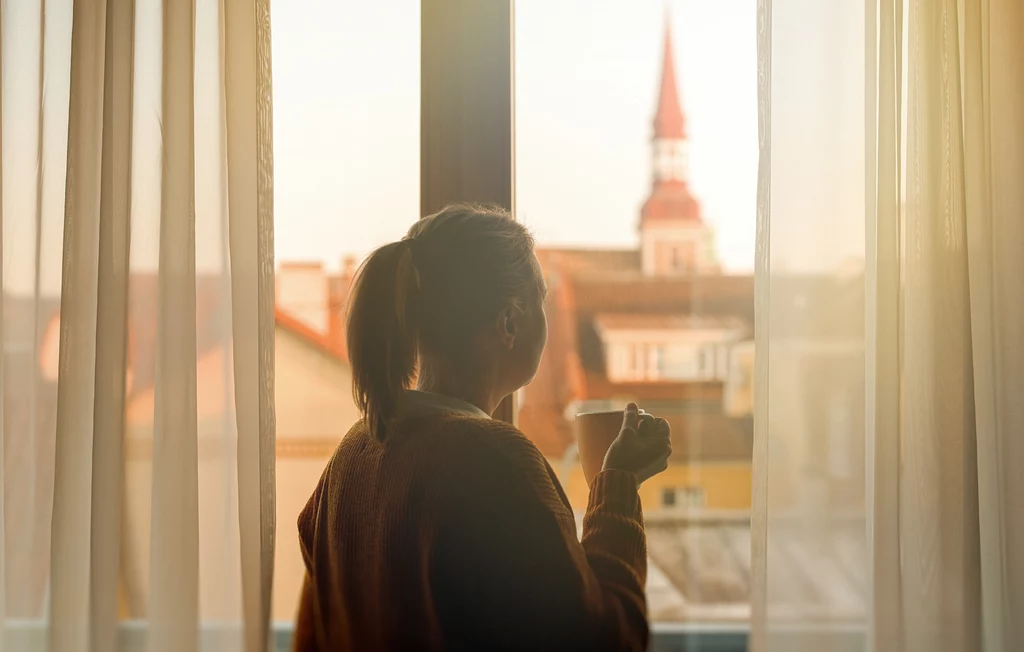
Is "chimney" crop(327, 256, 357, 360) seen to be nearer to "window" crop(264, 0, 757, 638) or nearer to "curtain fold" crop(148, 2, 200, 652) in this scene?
"window" crop(264, 0, 757, 638)

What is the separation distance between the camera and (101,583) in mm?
1278

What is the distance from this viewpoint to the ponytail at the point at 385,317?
0.92 meters

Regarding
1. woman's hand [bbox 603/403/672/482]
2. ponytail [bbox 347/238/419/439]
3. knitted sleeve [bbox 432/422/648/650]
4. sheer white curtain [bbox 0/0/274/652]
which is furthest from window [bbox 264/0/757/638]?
knitted sleeve [bbox 432/422/648/650]

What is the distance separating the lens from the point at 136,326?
131cm

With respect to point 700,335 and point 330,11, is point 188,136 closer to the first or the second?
point 330,11

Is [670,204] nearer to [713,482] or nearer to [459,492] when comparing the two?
[713,482]

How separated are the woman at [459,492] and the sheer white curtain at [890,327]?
1.35ft

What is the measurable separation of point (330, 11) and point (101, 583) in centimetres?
105

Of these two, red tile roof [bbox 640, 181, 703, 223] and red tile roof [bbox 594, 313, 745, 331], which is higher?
red tile roof [bbox 640, 181, 703, 223]

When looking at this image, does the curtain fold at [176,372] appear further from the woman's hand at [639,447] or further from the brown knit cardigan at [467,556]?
the woman's hand at [639,447]

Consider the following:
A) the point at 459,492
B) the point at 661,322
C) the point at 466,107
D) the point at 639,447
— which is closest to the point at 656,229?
the point at 661,322

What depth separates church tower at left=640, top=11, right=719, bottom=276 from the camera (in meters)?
1.46

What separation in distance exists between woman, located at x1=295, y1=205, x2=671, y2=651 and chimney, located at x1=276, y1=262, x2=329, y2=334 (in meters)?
0.47

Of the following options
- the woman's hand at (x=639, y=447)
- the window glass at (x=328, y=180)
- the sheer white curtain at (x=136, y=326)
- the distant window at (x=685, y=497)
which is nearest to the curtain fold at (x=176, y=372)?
the sheer white curtain at (x=136, y=326)
